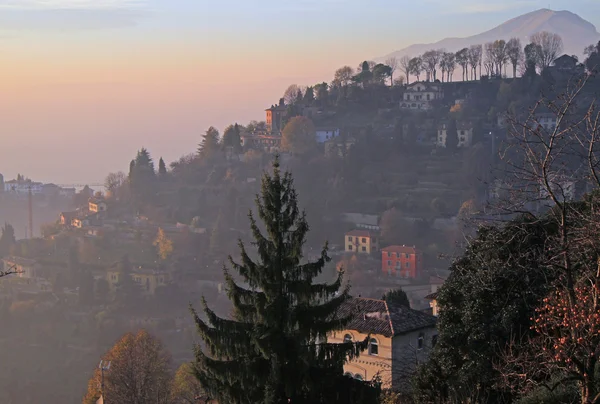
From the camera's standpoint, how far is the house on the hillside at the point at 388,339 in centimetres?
1784

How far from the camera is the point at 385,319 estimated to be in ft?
60.5

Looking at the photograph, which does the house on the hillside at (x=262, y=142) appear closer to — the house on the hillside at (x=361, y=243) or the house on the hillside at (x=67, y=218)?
the house on the hillside at (x=67, y=218)

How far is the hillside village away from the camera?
6281cm

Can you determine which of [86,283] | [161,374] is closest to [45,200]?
[86,283]

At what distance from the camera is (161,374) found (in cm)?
2981

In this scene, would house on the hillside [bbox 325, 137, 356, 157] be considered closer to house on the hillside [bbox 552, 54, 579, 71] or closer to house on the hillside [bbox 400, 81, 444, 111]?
house on the hillside [bbox 400, 81, 444, 111]

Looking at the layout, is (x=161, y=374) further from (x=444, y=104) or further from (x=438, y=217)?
(x=444, y=104)

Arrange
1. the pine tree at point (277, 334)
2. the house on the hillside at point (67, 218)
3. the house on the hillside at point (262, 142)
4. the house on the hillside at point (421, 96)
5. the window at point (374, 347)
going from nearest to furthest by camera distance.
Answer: the pine tree at point (277, 334)
the window at point (374, 347)
the house on the hillside at point (67, 218)
the house on the hillside at point (262, 142)
the house on the hillside at point (421, 96)

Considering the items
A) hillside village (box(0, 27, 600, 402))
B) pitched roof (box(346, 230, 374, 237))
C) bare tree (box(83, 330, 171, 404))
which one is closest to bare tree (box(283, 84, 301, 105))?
hillside village (box(0, 27, 600, 402))

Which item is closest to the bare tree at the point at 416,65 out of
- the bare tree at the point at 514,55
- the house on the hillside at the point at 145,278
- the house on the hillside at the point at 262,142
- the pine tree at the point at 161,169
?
the bare tree at the point at 514,55

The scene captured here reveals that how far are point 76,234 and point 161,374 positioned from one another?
5242 centimetres

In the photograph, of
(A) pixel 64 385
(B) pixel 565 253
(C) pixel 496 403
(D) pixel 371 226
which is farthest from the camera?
(D) pixel 371 226

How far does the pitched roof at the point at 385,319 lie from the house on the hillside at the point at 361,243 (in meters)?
47.3

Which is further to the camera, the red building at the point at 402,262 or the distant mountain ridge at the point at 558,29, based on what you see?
the distant mountain ridge at the point at 558,29
